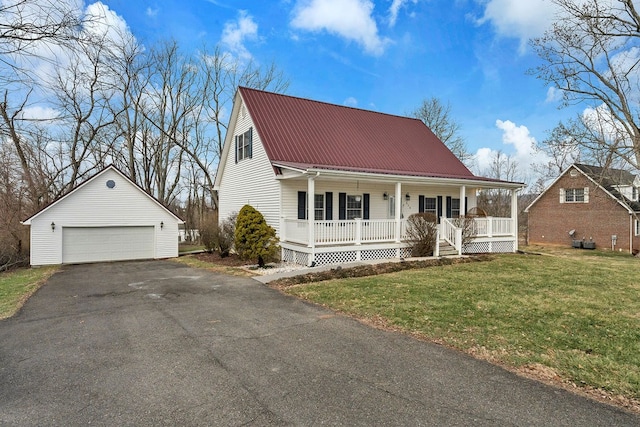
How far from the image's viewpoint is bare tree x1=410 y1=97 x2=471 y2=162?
1201 inches

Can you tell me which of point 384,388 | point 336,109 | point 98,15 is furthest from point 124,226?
point 384,388

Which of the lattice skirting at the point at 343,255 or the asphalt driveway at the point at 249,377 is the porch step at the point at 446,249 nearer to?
the lattice skirting at the point at 343,255

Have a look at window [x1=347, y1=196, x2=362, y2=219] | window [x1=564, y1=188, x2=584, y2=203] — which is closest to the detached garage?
window [x1=347, y1=196, x2=362, y2=219]

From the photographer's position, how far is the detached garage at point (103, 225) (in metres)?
15.3

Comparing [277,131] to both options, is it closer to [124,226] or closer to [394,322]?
[124,226]

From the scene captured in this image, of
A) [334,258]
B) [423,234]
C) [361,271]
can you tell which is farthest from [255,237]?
[423,234]

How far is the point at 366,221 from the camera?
1295cm

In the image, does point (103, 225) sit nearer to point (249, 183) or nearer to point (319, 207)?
point (249, 183)

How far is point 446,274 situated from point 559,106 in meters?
10.7

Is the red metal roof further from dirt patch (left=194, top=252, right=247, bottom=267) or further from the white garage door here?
the white garage door

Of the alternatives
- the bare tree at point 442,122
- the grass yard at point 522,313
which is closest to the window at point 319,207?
the grass yard at point 522,313

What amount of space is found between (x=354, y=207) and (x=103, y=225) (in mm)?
11927

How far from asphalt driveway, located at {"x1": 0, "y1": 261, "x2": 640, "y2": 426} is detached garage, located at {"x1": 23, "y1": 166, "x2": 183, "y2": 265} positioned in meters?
10.9

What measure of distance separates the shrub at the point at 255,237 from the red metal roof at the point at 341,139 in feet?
7.87
